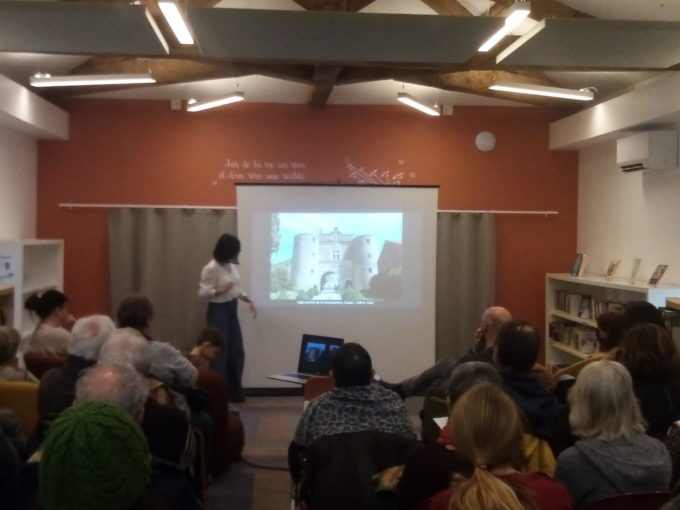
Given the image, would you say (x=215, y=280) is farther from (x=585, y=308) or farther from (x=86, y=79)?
(x=585, y=308)

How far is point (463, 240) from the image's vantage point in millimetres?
7391

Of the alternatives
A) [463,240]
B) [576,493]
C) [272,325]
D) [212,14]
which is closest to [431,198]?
[463,240]

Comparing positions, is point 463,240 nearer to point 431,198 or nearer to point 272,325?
point 431,198

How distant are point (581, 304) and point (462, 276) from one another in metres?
1.15

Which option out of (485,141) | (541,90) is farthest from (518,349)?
(485,141)

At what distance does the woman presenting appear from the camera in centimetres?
656

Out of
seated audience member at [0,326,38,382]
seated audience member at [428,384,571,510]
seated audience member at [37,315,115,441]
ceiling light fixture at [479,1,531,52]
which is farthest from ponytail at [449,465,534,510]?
ceiling light fixture at [479,1,531,52]

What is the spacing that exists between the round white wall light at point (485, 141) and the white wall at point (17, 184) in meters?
4.35

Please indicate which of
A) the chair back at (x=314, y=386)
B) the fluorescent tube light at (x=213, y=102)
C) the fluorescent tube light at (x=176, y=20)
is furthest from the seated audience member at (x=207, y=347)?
the fluorescent tube light at (x=213, y=102)

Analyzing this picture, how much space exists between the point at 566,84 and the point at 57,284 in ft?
16.7

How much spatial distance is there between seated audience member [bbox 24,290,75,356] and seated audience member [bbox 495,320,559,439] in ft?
8.91

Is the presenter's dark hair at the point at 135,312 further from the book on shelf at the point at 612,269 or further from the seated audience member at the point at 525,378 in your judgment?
the book on shelf at the point at 612,269

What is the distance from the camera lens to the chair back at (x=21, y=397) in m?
3.56

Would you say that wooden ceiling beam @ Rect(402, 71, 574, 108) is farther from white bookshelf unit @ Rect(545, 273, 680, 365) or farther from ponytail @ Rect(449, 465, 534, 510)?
ponytail @ Rect(449, 465, 534, 510)
